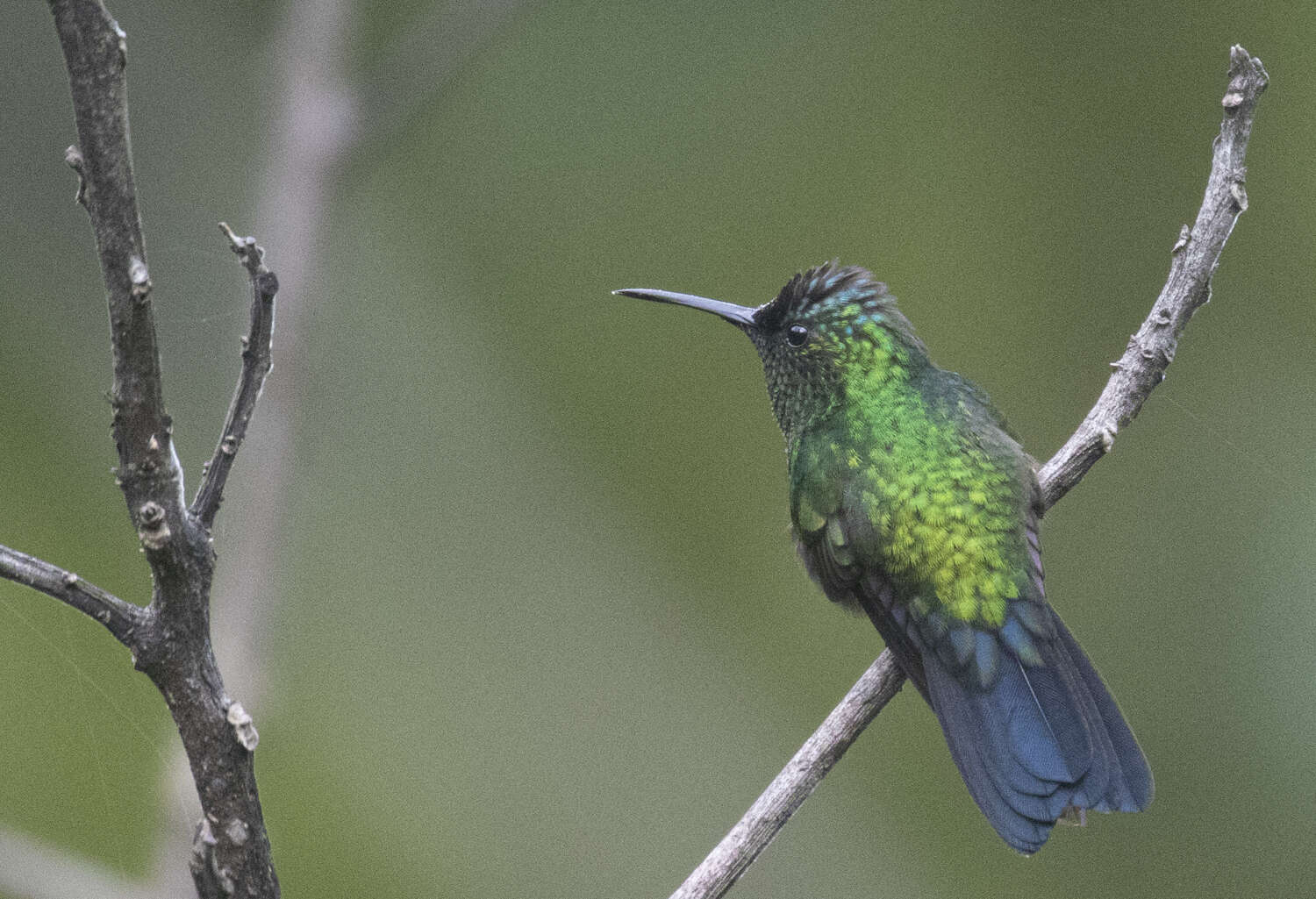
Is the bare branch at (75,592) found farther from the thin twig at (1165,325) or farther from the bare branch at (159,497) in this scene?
the thin twig at (1165,325)

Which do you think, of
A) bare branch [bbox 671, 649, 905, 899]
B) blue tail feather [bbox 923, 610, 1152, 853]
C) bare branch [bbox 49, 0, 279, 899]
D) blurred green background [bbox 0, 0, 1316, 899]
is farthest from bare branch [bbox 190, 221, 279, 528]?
blurred green background [bbox 0, 0, 1316, 899]

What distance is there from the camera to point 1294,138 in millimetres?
2857

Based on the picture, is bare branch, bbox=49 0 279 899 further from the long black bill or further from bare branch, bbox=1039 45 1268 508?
bare branch, bbox=1039 45 1268 508

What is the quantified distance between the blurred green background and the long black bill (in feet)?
3.89

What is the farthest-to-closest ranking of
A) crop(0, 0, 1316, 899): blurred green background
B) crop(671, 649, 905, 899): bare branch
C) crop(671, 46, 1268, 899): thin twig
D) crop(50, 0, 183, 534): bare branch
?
crop(0, 0, 1316, 899): blurred green background
crop(671, 46, 1268, 899): thin twig
crop(671, 649, 905, 899): bare branch
crop(50, 0, 183, 534): bare branch

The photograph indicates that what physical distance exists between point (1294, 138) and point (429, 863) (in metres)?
2.80

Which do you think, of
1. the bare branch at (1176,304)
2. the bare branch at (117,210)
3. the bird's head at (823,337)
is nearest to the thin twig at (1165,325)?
the bare branch at (1176,304)

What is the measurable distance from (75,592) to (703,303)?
3.67 ft

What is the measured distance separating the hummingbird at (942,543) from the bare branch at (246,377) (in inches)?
35.2

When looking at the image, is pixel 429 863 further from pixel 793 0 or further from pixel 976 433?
pixel 793 0

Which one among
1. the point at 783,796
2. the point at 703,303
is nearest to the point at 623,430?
the point at 703,303

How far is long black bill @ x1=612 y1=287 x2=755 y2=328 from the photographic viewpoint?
177 centimetres

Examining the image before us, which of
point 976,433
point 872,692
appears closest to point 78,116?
point 872,692

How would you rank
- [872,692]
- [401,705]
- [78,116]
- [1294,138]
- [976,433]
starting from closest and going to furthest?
1. [78,116]
2. [872,692]
3. [976,433]
4. [1294,138]
5. [401,705]
